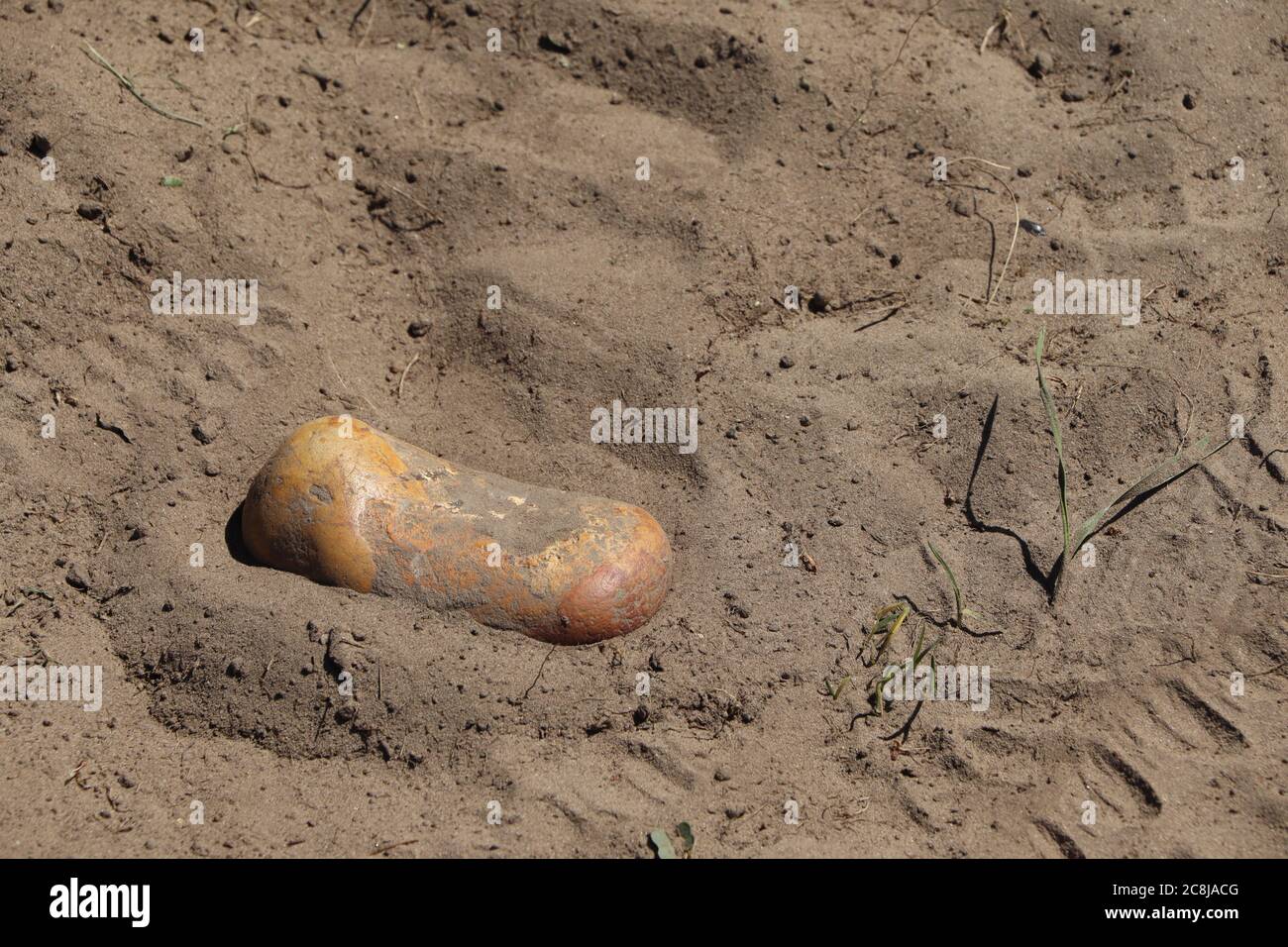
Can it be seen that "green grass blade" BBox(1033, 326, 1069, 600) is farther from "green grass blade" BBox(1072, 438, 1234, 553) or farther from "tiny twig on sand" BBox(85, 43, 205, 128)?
"tiny twig on sand" BBox(85, 43, 205, 128)

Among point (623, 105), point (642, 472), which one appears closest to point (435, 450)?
point (642, 472)

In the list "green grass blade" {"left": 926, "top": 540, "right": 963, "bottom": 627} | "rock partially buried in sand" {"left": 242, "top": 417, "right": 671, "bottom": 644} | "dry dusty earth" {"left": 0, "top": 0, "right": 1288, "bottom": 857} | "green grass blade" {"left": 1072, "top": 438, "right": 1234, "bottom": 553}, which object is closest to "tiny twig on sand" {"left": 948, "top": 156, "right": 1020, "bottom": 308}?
"dry dusty earth" {"left": 0, "top": 0, "right": 1288, "bottom": 857}

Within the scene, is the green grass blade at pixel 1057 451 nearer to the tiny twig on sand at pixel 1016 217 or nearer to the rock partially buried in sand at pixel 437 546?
the tiny twig on sand at pixel 1016 217

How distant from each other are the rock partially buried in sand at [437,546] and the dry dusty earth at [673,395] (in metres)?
0.10

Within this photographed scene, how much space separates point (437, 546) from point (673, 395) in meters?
1.07

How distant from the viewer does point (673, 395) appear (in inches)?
154

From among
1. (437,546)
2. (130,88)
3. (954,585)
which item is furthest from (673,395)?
(130,88)

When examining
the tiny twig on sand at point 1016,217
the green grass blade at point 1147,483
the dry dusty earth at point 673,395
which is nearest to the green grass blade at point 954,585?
the dry dusty earth at point 673,395

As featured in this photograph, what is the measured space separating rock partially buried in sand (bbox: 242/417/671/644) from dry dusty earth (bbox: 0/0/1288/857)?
100 mm

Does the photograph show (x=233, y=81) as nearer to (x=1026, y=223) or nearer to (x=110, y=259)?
(x=110, y=259)

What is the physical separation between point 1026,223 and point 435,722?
9.58 feet
